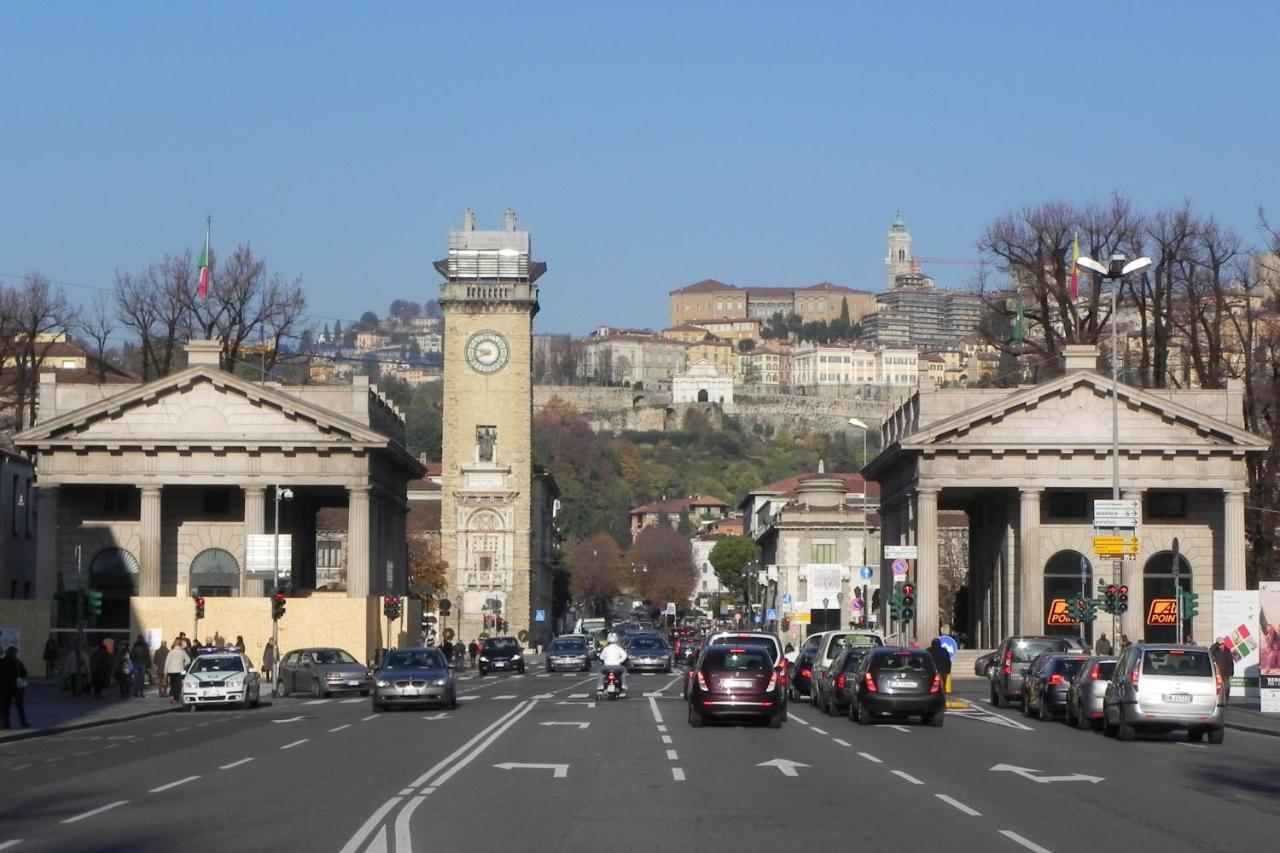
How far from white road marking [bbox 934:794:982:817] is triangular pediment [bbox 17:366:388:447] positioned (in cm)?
5619

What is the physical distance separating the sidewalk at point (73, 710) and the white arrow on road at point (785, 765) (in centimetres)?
1549

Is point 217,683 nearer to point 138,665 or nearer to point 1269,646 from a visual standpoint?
point 138,665

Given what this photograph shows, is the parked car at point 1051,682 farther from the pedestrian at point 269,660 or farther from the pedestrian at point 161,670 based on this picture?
the pedestrian at point 269,660

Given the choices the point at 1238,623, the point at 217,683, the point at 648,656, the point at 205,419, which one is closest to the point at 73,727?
the point at 217,683

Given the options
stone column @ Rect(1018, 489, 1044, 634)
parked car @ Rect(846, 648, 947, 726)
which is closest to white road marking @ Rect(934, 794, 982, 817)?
parked car @ Rect(846, 648, 947, 726)

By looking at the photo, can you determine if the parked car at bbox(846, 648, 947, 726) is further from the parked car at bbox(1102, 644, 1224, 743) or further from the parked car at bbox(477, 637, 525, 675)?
the parked car at bbox(477, 637, 525, 675)

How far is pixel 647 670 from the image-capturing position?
84500 millimetres

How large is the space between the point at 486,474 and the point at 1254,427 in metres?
57.5

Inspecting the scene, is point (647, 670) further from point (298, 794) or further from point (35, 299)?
point (298, 794)

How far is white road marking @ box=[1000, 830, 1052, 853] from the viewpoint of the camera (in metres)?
18.0

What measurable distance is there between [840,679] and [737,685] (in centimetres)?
656

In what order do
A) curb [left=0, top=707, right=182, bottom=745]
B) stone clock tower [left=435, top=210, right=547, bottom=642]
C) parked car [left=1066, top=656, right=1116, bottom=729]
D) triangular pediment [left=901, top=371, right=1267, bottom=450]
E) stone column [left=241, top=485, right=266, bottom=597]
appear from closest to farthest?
curb [left=0, top=707, right=182, bottom=745]
parked car [left=1066, top=656, right=1116, bottom=729]
triangular pediment [left=901, top=371, right=1267, bottom=450]
stone column [left=241, top=485, right=266, bottom=597]
stone clock tower [left=435, top=210, right=547, bottom=642]

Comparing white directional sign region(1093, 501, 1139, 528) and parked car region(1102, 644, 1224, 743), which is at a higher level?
white directional sign region(1093, 501, 1139, 528)

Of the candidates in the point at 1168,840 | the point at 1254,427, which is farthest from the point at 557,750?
the point at 1254,427
